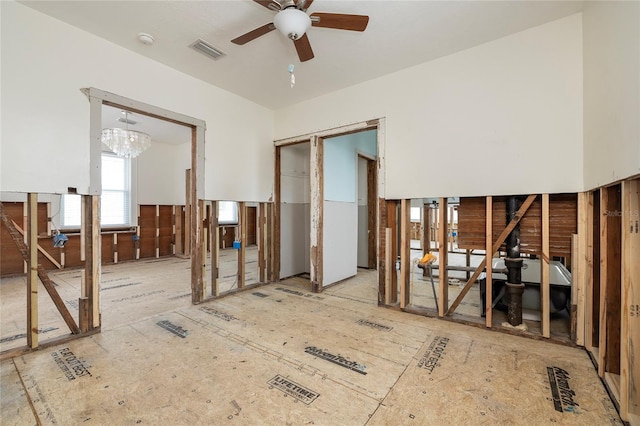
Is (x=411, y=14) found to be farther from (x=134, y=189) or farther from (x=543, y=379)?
(x=134, y=189)

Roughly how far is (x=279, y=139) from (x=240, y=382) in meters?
3.59

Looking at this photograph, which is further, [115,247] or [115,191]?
[115,191]

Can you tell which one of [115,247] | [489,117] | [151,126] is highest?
[151,126]

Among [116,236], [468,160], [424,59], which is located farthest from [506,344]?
[116,236]

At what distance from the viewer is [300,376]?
75.4 inches

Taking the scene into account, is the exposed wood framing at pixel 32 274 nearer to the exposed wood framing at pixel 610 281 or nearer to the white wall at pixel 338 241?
the white wall at pixel 338 241

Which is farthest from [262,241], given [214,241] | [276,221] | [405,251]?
[405,251]

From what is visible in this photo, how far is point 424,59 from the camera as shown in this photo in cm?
305

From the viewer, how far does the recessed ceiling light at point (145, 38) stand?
263 cm

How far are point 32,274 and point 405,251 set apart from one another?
11.7ft

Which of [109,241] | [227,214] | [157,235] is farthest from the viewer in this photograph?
[227,214]

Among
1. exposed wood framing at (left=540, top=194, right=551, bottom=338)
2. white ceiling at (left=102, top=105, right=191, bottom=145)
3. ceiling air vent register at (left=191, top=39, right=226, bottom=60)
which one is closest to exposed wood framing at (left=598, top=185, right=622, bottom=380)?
exposed wood framing at (left=540, top=194, right=551, bottom=338)

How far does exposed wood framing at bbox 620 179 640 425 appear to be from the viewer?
148 centimetres

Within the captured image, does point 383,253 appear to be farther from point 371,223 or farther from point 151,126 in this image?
point 151,126
